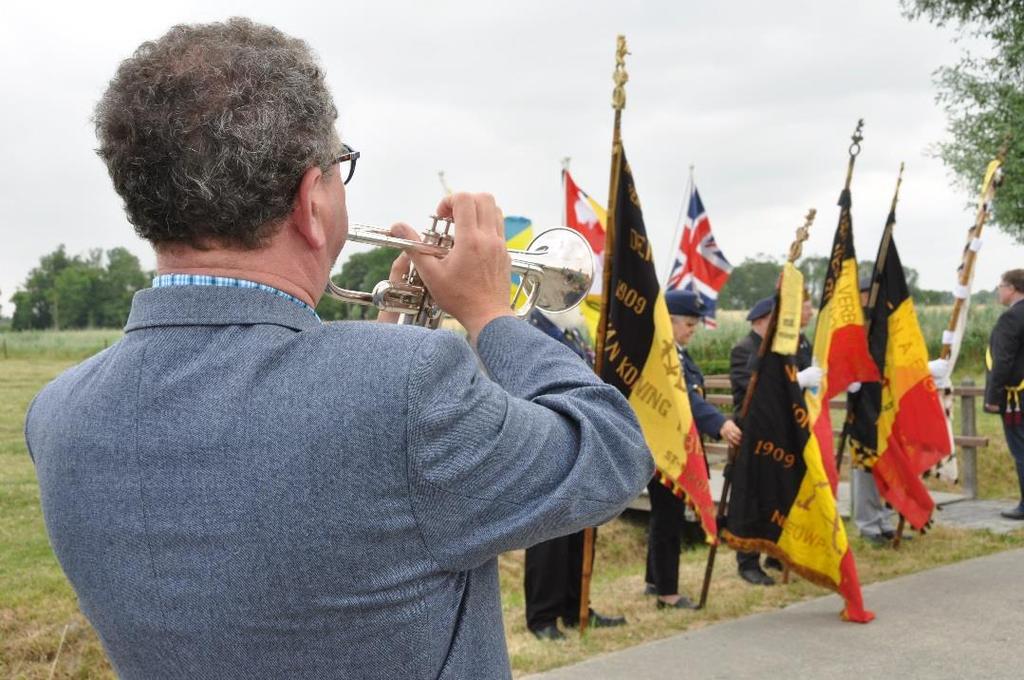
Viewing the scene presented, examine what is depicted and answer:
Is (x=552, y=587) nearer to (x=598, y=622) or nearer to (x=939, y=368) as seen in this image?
(x=598, y=622)

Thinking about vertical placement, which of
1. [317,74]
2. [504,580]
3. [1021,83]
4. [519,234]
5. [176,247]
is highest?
[1021,83]

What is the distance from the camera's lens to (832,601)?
6.48 metres

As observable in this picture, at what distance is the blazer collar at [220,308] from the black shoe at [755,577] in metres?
6.37

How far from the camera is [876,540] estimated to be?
8.31m

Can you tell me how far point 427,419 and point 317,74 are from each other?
528 mm

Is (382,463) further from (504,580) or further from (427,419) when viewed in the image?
(504,580)

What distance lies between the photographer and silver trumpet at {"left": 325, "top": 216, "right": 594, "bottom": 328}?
2102 millimetres

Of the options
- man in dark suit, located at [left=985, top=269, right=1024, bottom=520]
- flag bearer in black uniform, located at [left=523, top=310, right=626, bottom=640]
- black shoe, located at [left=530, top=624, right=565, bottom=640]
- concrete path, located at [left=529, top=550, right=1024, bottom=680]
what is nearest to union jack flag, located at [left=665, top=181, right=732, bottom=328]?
man in dark suit, located at [left=985, top=269, right=1024, bottom=520]

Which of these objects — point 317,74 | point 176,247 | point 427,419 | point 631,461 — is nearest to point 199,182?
point 176,247

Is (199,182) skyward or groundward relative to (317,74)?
groundward

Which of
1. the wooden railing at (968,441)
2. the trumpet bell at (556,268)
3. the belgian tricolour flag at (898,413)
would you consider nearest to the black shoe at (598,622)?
the belgian tricolour flag at (898,413)

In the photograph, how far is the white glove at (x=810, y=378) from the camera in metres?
7.29

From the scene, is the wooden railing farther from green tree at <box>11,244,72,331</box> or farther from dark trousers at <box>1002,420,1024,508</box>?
green tree at <box>11,244,72,331</box>

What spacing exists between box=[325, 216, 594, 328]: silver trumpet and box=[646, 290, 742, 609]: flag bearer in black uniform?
143 inches
